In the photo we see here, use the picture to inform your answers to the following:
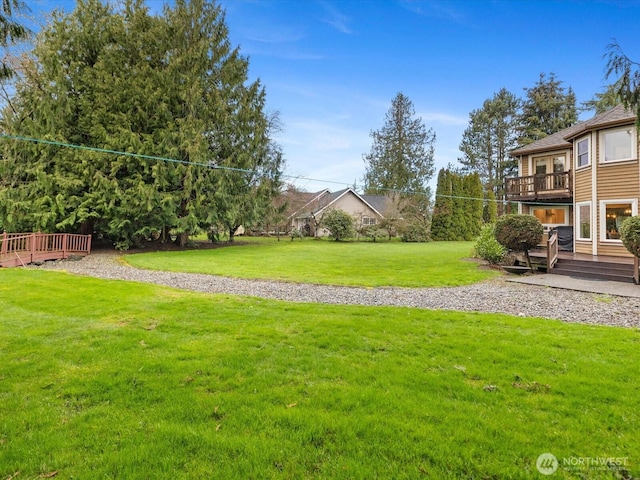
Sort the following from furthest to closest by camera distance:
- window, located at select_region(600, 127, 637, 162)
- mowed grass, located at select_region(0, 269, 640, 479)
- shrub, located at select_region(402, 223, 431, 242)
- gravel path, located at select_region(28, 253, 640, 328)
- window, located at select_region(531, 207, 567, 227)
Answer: shrub, located at select_region(402, 223, 431, 242) → window, located at select_region(531, 207, 567, 227) → window, located at select_region(600, 127, 637, 162) → gravel path, located at select_region(28, 253, 640, 328) → mowed grass, located at select_region(0, 269, 640, 479)

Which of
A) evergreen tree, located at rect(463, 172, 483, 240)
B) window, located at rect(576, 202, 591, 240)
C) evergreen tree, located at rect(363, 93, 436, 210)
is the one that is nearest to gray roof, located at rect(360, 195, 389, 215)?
evergreen tree, located at rect(363, 93, 436, 210)

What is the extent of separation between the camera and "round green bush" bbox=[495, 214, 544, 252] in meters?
10.7

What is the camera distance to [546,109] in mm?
36750

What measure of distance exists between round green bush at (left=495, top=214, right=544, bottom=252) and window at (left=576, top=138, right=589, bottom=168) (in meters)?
5.38

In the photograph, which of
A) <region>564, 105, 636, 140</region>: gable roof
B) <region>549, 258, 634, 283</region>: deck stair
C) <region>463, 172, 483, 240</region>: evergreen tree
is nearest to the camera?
<region>549, 258, 634, 283</region>: deck stair

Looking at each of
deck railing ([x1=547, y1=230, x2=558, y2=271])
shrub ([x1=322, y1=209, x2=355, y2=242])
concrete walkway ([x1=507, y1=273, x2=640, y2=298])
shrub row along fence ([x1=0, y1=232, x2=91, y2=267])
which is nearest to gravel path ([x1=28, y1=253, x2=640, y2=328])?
concrete walkway ([x1=507, y1=273, x2=640, y2=298])

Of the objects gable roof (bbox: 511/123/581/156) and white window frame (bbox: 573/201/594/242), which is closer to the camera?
white window frame (bbox: 573/201/594/242)

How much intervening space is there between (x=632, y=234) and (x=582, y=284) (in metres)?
1.66

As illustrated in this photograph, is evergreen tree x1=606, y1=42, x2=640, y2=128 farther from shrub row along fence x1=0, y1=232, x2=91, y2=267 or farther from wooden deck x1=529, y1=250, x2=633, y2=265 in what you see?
shrub row along fence x1=0, y1=232, x2=91, y2=267

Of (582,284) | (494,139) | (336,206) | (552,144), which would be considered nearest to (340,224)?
(336,206)

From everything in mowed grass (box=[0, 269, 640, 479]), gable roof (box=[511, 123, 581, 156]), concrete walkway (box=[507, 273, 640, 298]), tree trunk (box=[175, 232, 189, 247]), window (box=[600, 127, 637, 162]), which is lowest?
mowed grass (box=[0, 269, 640, 479])

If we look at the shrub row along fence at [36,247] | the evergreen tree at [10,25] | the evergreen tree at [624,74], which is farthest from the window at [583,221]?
the shrub row along fence at [36,247]

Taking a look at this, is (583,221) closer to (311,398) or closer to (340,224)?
(311,398)

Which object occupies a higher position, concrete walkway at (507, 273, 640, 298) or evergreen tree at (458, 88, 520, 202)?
evergreen tree at (458, 88, 520, 202)
